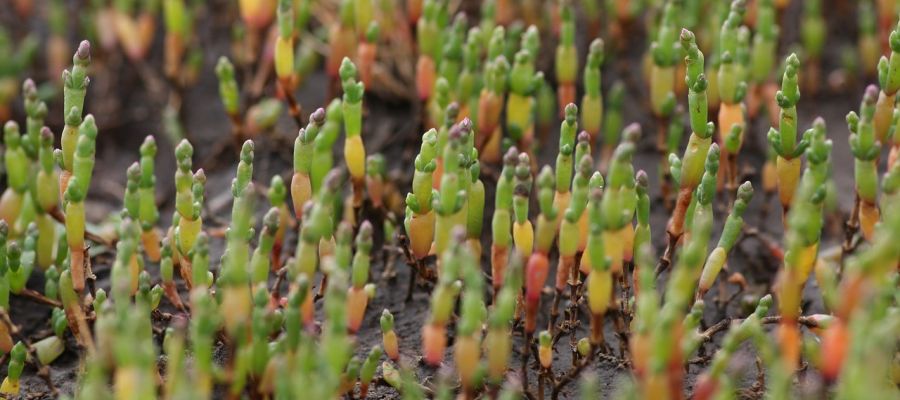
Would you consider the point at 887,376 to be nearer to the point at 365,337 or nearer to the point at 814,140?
the point at 814,140

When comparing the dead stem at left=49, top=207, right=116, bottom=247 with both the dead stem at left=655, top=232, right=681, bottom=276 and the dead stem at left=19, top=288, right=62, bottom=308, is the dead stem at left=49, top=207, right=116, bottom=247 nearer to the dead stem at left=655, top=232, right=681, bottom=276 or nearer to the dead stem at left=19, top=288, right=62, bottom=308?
the dead stem at left=19, top=288, right=62, bottom=308

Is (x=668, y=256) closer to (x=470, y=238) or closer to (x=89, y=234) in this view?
(x=470, y=238)

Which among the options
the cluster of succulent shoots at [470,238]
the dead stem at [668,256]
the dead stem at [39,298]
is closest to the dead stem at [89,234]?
the cluster of succulent shoots at [470,238]

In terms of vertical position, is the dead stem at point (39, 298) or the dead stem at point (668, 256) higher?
the dead stem at point (668, 256)

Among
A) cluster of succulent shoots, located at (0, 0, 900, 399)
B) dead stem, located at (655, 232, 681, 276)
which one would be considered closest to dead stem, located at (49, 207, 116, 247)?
cluster of succulent shoots, located at (0, 0, 900, 399)

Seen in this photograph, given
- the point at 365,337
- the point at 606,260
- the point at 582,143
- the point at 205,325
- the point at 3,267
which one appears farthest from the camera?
the point at 365,337

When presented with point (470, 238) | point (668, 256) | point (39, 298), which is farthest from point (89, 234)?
point (668, 256)

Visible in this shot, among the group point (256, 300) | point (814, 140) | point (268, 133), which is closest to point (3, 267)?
point (256, 300)

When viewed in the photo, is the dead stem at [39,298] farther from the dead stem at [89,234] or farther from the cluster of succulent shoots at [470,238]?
the dead stem at [89,234]
